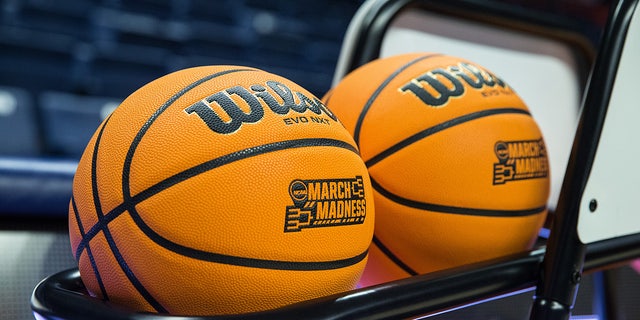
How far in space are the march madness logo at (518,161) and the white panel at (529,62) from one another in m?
0.40

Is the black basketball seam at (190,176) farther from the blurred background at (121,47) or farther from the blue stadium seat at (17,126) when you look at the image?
the blue stadium seat at (17,126)

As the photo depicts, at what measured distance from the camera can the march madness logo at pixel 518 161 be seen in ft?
1.92

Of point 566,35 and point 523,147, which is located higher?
point 566,35

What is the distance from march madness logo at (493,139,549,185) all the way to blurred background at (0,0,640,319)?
45 cm

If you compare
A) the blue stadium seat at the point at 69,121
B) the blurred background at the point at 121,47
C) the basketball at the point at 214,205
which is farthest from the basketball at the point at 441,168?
the blue stadium seat at the point at 69,121

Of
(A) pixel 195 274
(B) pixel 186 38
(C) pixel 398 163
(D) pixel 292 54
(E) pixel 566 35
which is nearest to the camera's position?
(A) pixel 195 274

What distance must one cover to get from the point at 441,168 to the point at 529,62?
2.13 ft

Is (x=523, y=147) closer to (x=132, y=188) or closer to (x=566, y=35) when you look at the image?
(x=132, y=188)

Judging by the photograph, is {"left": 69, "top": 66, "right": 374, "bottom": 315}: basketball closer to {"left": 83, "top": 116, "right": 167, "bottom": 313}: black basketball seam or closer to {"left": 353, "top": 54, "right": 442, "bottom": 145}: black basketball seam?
{"left": 83, "top": 116, "right": 167, "bottom": 313}: black basketball seam

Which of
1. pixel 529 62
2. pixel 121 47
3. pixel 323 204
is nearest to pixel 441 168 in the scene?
pixel 323 204

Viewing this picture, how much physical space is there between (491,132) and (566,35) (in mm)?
622

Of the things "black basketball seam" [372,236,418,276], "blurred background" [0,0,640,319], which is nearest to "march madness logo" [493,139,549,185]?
"black basketball seam" [372,236,418,276]

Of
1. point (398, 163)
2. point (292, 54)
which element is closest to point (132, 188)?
point (398, 163)

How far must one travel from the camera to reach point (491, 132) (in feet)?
1.96
